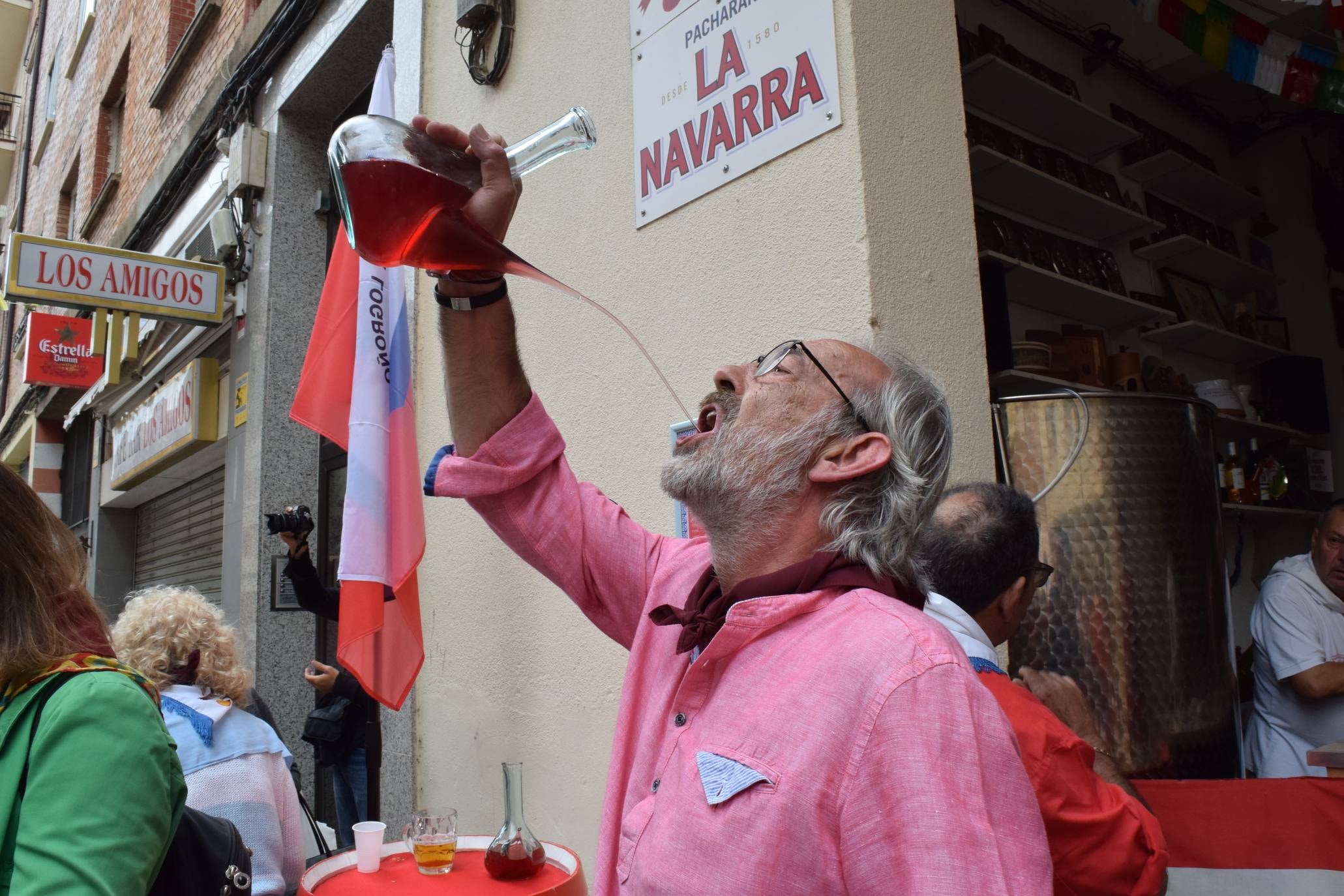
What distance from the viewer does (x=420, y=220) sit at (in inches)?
57.9

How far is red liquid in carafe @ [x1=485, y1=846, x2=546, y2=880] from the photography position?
6.93 ft

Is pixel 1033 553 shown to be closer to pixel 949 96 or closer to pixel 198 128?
pixel 949 96

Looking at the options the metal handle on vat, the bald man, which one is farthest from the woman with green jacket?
the metal handle on vat

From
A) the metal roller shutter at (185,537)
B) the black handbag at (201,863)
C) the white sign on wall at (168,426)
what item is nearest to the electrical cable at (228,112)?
the white sign on wall at (168,426)

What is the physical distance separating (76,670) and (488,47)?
3.00 m

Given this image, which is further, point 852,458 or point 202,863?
point 202,863

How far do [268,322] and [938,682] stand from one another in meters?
5.31

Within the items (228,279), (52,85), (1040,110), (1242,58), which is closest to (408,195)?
(1040,110)

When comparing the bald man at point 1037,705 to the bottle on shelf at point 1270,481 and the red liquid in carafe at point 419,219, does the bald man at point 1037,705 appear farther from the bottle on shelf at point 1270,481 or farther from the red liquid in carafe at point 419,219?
the bottle on shelf at point 1270,481

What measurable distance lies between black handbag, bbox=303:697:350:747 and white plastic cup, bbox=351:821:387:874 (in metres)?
2.12

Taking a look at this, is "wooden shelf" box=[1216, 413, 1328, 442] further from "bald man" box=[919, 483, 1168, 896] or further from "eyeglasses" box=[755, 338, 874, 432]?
"eyeglasses" box=[755, 338, 874, 432]

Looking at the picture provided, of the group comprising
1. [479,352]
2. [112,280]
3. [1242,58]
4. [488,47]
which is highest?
[488,47]

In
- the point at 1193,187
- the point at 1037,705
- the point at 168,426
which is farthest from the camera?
the point at 168,426

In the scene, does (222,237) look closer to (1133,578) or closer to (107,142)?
(1133,578)
